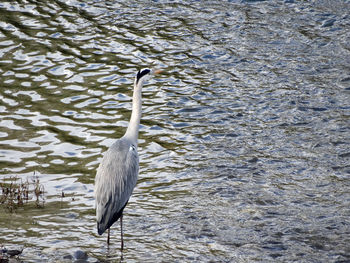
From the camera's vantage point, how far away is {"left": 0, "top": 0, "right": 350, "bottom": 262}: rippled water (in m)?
9.14

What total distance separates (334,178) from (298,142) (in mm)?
1545

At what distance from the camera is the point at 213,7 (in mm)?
19781

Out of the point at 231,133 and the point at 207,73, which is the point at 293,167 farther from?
the point at 207,73

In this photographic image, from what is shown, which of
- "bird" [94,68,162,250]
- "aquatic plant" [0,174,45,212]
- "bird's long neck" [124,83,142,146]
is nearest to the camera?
"bird" [94,68,162,250]

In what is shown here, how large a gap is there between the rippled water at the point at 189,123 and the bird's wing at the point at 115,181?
52 cm

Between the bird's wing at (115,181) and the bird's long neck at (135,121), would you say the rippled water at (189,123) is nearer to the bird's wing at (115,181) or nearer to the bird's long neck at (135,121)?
the bird's wing at (115,181)

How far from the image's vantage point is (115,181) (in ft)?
29.9

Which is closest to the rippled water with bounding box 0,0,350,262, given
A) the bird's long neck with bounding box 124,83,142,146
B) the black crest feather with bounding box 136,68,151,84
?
the bird's long neck with bounding box 124,83,142,146

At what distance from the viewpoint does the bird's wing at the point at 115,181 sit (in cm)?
Answer: 878

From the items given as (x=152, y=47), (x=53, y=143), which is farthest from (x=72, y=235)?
(x=152, y=47)

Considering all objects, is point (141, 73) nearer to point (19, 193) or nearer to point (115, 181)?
A: point (115, 181)

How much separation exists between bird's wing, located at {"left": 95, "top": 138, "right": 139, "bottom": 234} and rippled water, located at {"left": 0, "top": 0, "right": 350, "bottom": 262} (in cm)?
52

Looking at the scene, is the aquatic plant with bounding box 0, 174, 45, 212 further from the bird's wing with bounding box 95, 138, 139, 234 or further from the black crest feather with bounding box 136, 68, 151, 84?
the black crest feather with bounding box 136, 68, 151, 84

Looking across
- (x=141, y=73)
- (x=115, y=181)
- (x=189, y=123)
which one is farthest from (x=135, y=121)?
(x=189, y=123)
